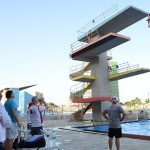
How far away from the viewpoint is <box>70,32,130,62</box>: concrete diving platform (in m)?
18.7

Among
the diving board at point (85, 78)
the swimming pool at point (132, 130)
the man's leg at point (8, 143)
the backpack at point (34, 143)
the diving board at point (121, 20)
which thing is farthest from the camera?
the diving board at point (85, 78)

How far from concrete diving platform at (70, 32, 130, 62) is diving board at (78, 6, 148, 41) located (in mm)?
1794

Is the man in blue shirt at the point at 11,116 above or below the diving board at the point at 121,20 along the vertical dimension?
below

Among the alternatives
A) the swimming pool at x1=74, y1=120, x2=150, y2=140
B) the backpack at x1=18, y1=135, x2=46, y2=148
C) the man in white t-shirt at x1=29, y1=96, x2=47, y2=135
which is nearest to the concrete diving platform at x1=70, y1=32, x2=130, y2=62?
the swimming pool at x1=74, y1=120, x2=150, y2=140

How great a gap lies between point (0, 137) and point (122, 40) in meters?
17.0

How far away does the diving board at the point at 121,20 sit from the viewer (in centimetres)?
1850

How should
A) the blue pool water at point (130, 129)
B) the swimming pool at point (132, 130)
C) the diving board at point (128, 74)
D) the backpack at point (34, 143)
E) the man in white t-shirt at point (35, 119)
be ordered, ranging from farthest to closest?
the diving board at point (128, 74)
the blue pool water at point (130, 129)
the swimming pool at point (132, 130)
the man in white t-shirt at point (35, 119)
the backpack at point (34, 143)

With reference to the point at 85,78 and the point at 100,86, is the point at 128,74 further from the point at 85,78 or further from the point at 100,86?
the point at 85,78

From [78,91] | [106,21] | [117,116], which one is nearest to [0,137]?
[117,116]

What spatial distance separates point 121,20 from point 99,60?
4.34 metres

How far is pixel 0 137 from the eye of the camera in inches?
131

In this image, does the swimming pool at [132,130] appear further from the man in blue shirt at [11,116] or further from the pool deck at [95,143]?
the man in blue shirt at [11,116]

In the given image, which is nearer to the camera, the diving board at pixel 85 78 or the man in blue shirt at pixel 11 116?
the man in blue shirt at pixel 11 116

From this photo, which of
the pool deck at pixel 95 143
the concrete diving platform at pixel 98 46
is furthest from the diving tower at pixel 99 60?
the pool deck at pixel 95 143
